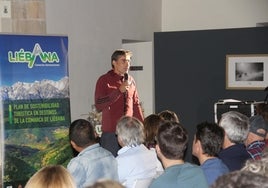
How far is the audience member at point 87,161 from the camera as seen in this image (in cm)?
370

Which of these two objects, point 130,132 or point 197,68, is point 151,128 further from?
point 197,68

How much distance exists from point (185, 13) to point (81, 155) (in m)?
5.00

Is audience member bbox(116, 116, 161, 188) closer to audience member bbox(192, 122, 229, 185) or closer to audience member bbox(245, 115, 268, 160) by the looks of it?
audience member bbox(192, 122, 229, 185)

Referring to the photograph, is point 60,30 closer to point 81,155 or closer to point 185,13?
point 185,13

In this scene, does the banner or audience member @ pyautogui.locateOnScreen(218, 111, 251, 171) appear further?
the banner

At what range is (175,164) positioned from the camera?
317cm

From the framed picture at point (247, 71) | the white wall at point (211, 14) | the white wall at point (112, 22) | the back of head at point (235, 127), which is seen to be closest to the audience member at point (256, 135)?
the back of head at point (235, 127)

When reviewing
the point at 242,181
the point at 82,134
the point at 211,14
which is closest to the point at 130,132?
the point at 82,134

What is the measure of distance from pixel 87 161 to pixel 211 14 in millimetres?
4894

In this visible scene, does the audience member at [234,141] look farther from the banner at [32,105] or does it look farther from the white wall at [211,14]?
the white wall at [211,14]

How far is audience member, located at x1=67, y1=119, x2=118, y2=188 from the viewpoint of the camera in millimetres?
3701

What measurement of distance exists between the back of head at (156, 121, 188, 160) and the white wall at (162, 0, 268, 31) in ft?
15.9

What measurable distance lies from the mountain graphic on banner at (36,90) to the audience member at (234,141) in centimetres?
217

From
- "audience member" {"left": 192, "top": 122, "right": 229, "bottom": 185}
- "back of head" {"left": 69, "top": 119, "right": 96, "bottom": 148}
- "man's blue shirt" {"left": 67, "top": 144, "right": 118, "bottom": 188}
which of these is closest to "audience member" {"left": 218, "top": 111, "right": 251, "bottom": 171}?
"audience member" {"left": 192, "top": 122, "right": 229, "bottom": 185}
